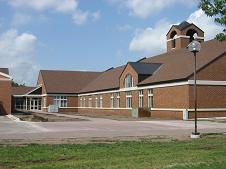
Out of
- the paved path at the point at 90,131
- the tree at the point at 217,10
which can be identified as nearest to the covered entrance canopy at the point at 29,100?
the paved path at the point at 90,131

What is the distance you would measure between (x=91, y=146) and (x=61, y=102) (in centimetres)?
5703

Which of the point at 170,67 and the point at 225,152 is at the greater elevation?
the point at 170,67

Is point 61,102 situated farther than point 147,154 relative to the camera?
Yes

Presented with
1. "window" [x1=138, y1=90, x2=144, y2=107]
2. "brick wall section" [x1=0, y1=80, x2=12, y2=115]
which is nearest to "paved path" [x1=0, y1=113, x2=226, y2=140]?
"window" [x1=138, y1=90, x2=144, y2=107]

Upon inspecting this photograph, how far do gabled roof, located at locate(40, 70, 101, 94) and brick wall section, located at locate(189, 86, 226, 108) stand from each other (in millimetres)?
37157

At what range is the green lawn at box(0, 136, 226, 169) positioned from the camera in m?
9.43

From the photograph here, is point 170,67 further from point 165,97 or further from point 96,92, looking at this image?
point 96,92

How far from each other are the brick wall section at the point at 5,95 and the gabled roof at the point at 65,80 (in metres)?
20.4

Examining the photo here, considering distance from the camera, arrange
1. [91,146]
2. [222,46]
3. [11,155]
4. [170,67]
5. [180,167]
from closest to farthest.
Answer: [180,167] < [11,155] < [91,146] < [222,46] < [170,67]

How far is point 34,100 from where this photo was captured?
77.6 m

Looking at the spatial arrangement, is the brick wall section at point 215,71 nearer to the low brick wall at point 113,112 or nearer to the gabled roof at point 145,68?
the gabled roof at point 145,68

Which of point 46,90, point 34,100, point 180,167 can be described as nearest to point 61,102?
point 46,90

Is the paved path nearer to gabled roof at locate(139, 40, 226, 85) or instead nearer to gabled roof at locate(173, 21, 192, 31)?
gabled roof at locate(139, 40, 226, 85)

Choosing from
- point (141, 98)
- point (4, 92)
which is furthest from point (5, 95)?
point (141, 98)
